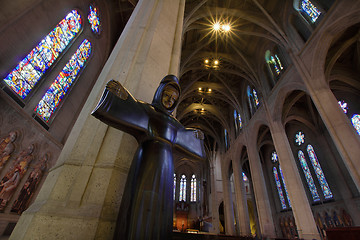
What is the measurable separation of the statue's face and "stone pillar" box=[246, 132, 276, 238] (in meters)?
10.1

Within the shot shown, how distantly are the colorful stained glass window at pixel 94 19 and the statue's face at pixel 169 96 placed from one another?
9.70 meters

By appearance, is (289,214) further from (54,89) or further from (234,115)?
(54,89)

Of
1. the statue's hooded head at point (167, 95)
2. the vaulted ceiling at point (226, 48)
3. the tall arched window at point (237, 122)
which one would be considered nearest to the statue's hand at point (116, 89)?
the statue's hooded head at point (167, 95)

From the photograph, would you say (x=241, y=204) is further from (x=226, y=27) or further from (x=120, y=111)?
(x=120, y=111)

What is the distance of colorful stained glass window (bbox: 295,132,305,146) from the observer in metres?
12.6

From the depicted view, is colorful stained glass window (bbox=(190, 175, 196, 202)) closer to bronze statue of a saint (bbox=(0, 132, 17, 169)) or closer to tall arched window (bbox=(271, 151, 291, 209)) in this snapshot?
tall arched window (bbox=(271, 151, 291, 209))

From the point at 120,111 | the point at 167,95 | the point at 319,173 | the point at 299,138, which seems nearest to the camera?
the point at 120,111

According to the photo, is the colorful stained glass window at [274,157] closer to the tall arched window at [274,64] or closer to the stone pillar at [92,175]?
the tall arched window at [274,64]

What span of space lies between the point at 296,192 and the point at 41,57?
1177 cm

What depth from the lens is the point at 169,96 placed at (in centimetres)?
136

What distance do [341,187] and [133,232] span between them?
14.0 m

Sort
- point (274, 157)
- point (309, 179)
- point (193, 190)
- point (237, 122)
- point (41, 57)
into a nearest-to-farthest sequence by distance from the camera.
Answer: point (41, 57), point (309, 179), point (237, 122), point (274, 157), point (193, 190)

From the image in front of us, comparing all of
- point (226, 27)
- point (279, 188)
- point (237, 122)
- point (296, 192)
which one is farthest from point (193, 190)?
point (226, 27)

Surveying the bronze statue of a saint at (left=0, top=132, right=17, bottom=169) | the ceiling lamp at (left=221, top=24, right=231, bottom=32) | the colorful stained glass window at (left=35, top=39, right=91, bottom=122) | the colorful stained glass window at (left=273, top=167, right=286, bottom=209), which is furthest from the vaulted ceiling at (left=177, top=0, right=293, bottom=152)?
the bronze statue of a saint at (left=0, top=132, right=17, bottom=169)
